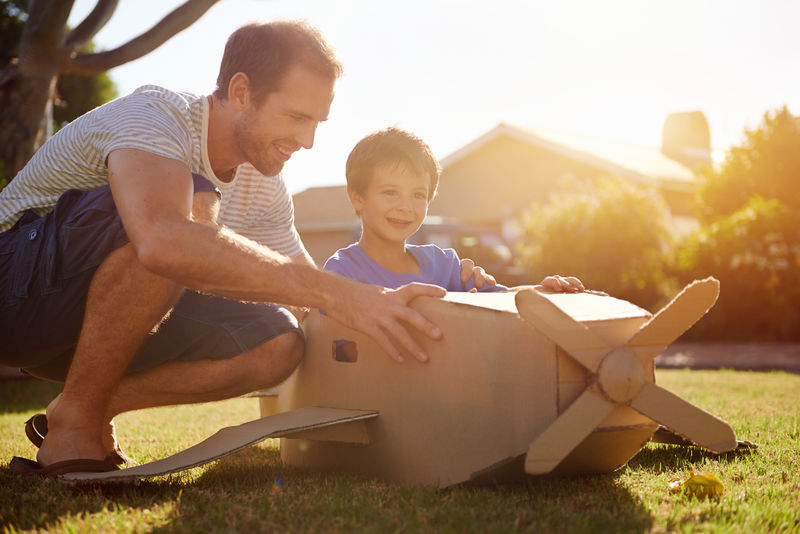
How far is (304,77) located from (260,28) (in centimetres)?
25

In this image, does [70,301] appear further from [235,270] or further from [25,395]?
[25,395]

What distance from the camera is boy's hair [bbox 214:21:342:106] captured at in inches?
94.0

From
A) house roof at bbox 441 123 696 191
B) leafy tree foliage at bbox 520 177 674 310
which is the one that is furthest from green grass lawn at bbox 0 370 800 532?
house roof at bbox 441 123 696 191

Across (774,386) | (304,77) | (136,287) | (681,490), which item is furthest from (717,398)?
(136,287)

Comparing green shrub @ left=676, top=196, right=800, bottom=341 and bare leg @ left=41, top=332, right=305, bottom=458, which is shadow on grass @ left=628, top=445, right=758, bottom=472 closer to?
bare leg @ left=41, top=332, right=305, bottom=458

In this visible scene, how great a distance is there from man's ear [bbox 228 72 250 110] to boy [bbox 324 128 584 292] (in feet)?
2.55

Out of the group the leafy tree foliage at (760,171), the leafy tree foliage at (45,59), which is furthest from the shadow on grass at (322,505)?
the leafy tree foliage at (760,171)

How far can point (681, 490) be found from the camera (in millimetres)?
1900

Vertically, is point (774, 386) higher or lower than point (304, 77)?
lower

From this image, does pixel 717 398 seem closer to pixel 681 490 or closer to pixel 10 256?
pixel 681 490

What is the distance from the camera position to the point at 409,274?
3.01 m

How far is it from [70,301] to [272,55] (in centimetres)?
101

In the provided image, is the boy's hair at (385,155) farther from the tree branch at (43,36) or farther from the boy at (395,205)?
the tree branch at (43,36)

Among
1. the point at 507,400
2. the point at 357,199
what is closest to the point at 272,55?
the point at 357,199
